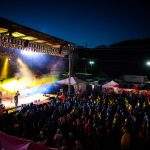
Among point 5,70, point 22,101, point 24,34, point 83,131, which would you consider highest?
point 24,34

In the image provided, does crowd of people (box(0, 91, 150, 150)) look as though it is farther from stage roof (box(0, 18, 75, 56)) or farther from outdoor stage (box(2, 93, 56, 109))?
outdoor stage (box(2, 93, 56, 109))

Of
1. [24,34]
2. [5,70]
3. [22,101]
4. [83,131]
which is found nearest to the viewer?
[83,131]

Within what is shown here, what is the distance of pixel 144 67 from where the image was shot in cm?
4225

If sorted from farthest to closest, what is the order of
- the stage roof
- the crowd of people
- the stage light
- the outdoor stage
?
1. the stage light
2. the outdoor stage
3. the stage roof
4. the crowd of people

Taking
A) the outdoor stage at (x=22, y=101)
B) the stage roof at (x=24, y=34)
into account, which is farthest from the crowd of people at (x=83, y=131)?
the outdoor stage at (x=22, y=101)

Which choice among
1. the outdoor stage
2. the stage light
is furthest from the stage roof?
the stage light

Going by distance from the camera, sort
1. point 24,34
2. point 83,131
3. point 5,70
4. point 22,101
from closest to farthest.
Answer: point 83,131, point 24,34, point 22,101, point 5,70

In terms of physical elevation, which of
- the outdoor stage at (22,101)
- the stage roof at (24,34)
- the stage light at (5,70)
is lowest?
the outdoor stage at (22,101)

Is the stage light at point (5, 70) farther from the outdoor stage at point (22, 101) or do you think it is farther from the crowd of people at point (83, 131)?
the crowd of people at point (83, 131)

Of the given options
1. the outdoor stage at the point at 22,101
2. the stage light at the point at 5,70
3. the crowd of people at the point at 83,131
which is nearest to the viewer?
the crowd of people at the point at 83,131

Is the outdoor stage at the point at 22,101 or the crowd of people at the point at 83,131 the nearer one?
the crowd of people at the point at 83,131

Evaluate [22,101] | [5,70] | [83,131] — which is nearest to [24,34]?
[83,131]

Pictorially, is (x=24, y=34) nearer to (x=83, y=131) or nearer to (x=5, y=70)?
(x=83, y=131)

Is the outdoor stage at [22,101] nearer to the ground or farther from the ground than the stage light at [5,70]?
nearer to the ground
